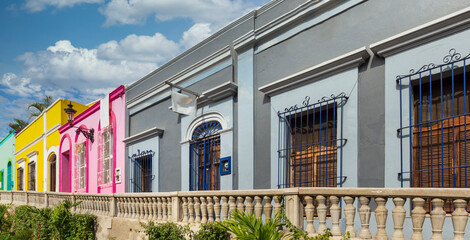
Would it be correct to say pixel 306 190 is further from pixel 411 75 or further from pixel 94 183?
pixel 94 183

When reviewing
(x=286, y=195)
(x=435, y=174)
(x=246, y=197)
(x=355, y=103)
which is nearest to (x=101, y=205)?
(x=246, y=197)

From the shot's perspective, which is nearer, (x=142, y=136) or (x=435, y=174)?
(x=435, y=174)

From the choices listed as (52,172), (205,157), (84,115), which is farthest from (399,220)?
(52,172)

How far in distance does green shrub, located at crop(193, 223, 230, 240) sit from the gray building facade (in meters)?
1.69

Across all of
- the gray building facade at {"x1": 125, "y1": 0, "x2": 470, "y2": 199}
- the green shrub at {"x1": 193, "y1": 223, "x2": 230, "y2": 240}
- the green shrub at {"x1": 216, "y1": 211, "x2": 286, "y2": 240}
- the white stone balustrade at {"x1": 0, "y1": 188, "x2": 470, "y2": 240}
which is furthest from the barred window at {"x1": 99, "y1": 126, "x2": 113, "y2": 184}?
the green shrub at {"x1": 216, "y1": 211, "x2": 286, "y2": 240}

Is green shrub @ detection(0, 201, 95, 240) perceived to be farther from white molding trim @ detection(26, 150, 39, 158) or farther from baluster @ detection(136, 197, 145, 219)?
white molding trim @ detection(26, 150, 39, 158)

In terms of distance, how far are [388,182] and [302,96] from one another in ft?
6.94

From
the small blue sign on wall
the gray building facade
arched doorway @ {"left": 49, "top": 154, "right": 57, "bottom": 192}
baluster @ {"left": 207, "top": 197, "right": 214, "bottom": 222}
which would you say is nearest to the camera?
the gray building facade

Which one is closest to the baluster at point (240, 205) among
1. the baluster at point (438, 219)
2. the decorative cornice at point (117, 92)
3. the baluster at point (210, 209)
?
the baluster at point (210, 209)

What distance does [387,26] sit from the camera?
5.68m

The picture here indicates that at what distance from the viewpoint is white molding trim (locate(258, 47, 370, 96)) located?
5.84m

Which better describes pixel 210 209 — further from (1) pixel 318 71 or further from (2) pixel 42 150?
(2) pixel 42 150

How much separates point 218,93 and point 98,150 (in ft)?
24.8

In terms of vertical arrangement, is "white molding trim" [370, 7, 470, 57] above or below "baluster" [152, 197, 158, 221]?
above
